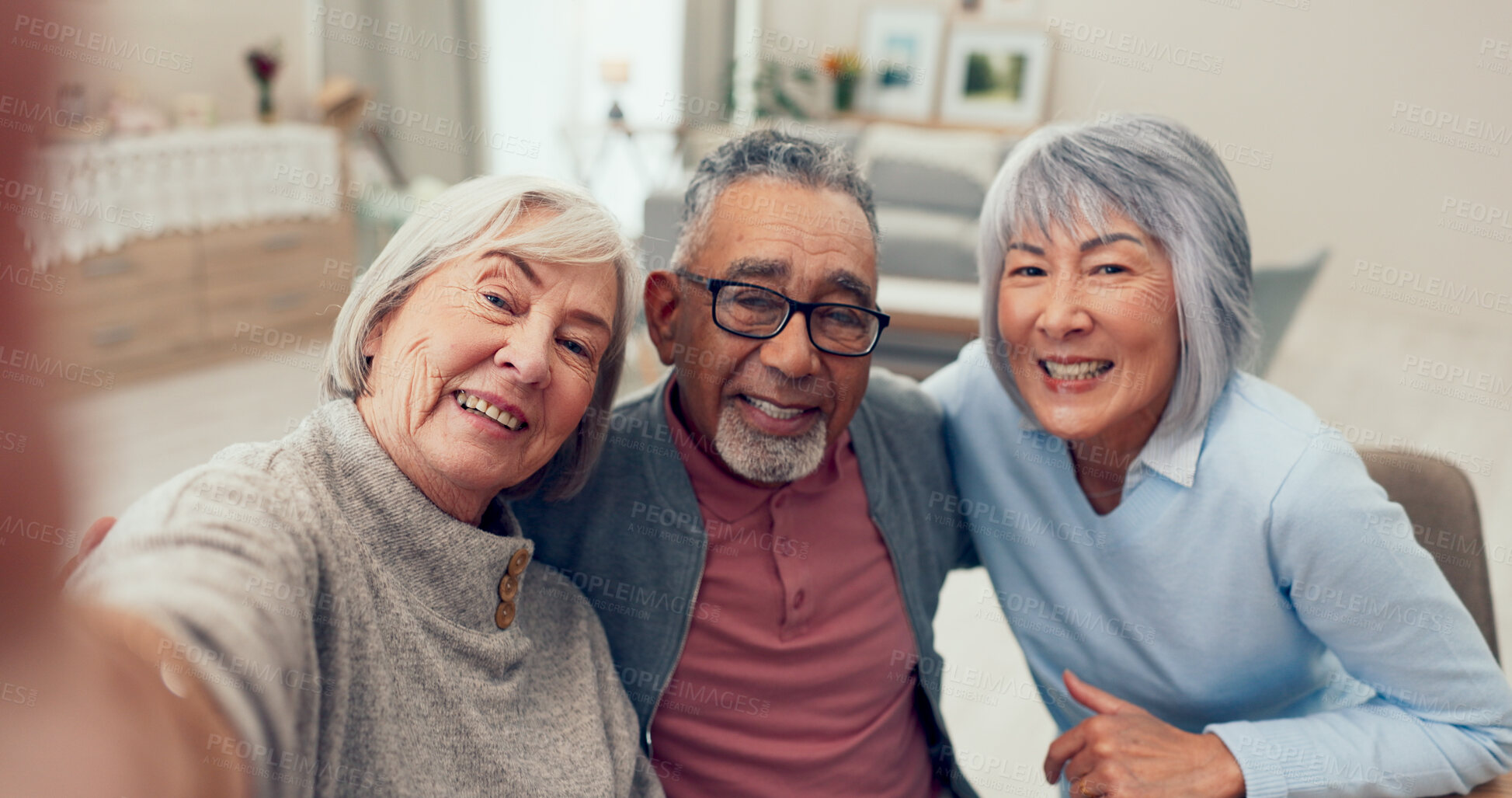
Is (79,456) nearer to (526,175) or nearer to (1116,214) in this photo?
(526,175)

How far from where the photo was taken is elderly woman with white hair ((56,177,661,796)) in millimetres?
714

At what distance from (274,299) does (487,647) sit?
4.40 meters

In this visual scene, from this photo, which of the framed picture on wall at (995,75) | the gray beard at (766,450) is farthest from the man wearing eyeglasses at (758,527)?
the framed picture on wall at (995,75)

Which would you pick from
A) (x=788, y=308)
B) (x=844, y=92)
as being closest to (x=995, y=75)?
(x=844, y=92)

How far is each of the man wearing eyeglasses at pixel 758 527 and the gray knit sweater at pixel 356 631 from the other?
12cm

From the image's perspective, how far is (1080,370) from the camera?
1.31 meters

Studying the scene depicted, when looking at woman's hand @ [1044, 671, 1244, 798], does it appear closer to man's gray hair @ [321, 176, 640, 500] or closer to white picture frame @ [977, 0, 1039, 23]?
man's gray hair @ [321, 176, 640, 500]

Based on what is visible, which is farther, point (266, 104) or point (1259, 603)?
point (266, 104)

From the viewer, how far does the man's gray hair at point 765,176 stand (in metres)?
1.35

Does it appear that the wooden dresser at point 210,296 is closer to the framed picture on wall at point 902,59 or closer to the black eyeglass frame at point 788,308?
the black eyeglass frame at point 788,308

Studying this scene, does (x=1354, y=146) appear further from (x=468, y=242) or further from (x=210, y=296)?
(x=468, y=242)

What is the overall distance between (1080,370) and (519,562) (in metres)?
0.75

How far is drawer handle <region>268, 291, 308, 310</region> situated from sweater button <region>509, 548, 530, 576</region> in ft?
14.2

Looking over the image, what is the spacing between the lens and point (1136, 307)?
1264mm
